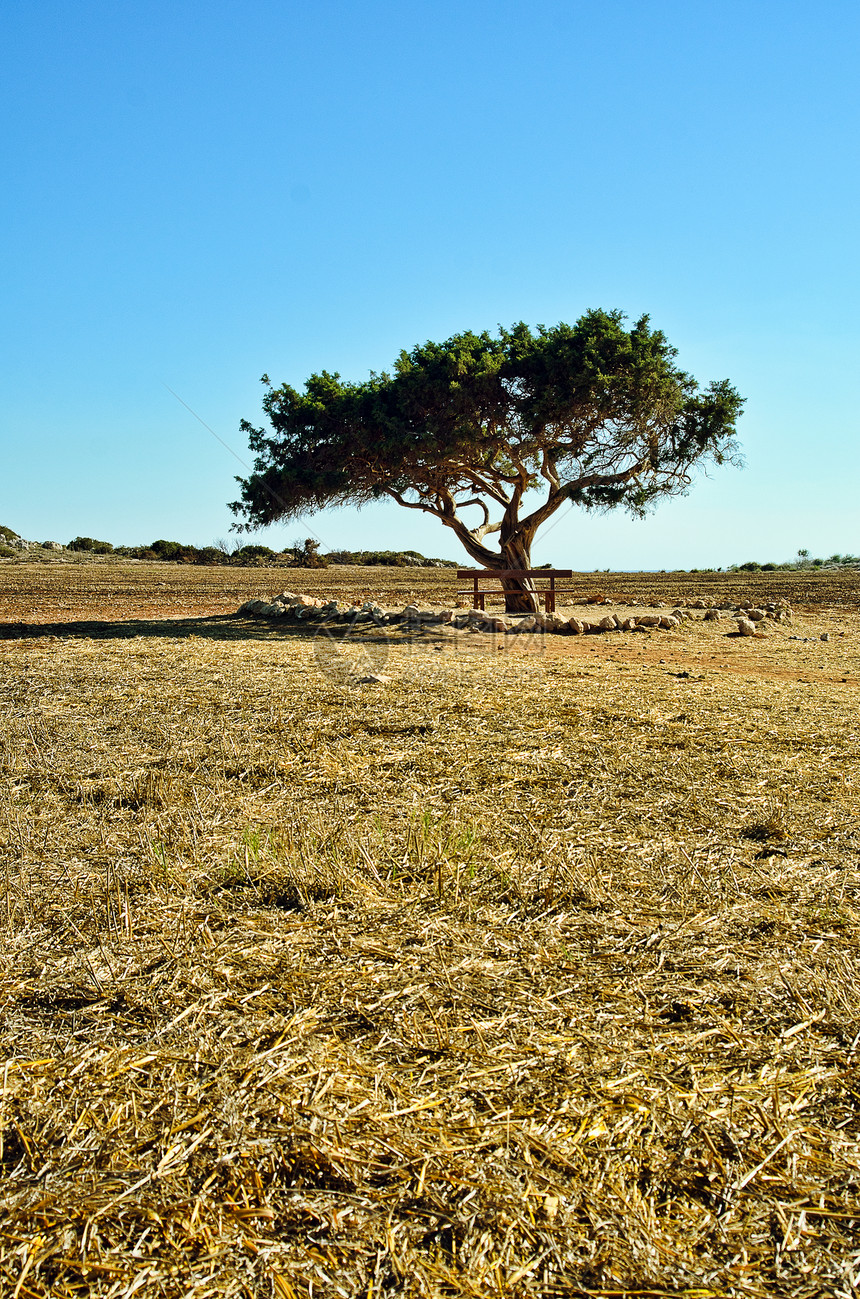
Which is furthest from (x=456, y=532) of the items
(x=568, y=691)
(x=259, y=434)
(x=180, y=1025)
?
(x=180, y=1025)

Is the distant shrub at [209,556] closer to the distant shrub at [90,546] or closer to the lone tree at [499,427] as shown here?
the distant shrub at [90,546]

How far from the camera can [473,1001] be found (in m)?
2.51

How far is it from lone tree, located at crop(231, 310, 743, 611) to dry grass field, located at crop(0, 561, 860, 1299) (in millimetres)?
12221

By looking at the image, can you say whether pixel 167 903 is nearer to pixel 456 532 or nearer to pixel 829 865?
pixel 829 865

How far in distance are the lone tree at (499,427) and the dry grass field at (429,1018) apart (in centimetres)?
1222

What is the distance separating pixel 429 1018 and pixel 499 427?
659 inches

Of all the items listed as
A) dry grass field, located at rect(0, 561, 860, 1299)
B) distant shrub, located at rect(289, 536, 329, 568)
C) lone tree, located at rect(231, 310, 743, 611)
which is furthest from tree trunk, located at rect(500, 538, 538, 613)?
distant shrub, located at rect(289, 536, 329, 568)

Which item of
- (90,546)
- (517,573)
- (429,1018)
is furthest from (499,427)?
(90,546)

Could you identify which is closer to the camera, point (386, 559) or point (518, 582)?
point (518, 582)

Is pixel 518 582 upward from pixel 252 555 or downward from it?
downward

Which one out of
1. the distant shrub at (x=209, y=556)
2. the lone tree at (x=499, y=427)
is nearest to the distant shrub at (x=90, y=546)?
the distant shrub at (x=209, y=556)

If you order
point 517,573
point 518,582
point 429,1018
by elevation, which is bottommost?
point 429,1018

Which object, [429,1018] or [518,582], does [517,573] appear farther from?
[429,1018]

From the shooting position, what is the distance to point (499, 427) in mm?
17828
